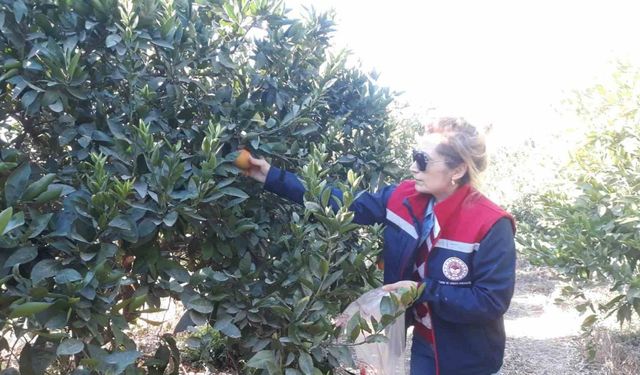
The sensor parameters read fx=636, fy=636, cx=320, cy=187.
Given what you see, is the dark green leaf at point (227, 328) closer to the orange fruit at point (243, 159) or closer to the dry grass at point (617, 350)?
the orange fruit at point (243, 159)

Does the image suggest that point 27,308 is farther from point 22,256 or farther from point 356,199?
point 356,199

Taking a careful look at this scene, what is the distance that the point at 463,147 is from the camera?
2666 mm

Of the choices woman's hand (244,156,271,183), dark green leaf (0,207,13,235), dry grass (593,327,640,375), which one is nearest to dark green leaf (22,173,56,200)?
dark green leaf (0,207,13,235)

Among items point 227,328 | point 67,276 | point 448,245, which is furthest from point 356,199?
point 67,276

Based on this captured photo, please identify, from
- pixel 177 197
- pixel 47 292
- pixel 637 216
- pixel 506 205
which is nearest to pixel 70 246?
pixel 47 292

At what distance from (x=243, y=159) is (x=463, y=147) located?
926 mm

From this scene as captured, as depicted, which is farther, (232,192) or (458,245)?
(458,245)

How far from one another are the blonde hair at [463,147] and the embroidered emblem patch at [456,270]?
13.7 inches

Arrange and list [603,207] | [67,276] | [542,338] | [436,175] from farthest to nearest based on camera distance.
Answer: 1. [542,338]
2. [603,207]
3. [436,175]
4. [67,276]

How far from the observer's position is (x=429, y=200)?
9.00ft

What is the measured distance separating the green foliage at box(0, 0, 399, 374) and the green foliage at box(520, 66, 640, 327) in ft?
5.95

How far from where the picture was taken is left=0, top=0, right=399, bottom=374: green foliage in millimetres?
1883

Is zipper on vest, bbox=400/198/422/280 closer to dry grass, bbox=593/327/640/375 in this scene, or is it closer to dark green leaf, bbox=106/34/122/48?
A: dark green leaf, bbox=106/34/122/48

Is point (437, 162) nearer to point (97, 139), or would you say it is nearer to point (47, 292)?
point (97, 139)
